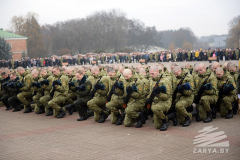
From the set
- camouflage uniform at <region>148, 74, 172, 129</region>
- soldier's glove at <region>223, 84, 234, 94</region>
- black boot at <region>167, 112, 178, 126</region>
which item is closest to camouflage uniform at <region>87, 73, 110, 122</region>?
camouflage uniform at <region>148, 74, 172, 129</region>

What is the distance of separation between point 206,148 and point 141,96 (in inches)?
112

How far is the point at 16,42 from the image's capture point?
69688 mm

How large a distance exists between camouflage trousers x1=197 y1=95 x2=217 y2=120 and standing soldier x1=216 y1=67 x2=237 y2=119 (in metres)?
0.52

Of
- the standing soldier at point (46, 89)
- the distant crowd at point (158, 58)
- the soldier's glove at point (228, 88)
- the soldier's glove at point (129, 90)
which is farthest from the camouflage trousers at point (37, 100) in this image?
the distant crowd at point (158, 58)

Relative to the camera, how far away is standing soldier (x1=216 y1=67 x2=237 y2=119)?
28.4 ft

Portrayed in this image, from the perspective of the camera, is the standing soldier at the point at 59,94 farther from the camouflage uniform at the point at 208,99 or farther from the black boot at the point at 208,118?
the black boot at the point at 208,118

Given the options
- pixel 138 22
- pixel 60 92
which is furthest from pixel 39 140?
pixel 138 22

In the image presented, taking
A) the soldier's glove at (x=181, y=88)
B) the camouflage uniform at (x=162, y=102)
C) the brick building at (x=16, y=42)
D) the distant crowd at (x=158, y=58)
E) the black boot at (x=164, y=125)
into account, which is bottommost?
the black boot at (x=164, y=125)

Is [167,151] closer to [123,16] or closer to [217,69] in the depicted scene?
[217,69]

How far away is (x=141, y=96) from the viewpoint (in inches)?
331

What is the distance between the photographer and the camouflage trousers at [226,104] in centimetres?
874

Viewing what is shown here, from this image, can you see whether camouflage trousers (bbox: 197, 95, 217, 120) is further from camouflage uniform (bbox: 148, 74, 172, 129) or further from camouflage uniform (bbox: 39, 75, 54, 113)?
camouflage uniform (bbox: 39, 75, 54, 113)

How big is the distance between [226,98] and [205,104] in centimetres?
88

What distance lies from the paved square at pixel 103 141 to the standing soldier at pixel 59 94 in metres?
0.83
